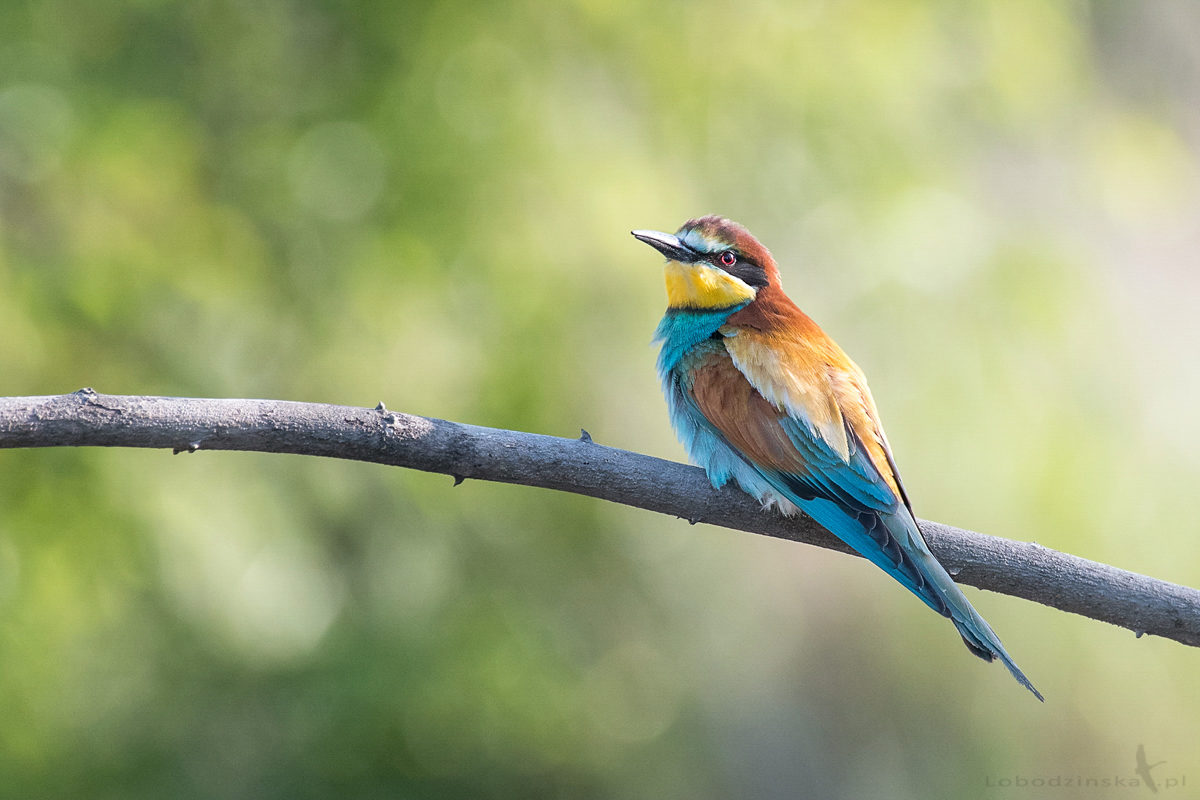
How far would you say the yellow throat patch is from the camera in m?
2.75

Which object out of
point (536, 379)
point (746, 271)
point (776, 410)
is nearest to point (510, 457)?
point (776, 410)

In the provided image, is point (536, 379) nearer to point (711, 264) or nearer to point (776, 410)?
point (711, 264)

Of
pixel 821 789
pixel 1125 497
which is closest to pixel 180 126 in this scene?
pixel 821 789

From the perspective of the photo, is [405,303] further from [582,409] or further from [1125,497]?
[1125,497]

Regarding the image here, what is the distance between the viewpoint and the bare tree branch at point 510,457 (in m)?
1.67

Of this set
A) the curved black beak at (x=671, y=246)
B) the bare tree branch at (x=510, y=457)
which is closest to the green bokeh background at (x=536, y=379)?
the curved black beak at (x=671, y=246)

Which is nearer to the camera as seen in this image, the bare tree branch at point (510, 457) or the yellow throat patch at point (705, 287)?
the bare tree branch at point (510, 457)

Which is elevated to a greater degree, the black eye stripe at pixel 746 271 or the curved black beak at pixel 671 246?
the curved black beak at pixel 671 246

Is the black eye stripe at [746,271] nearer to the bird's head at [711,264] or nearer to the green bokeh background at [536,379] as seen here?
the bird's head at [711,264]

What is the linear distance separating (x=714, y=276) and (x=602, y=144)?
1.31 metres

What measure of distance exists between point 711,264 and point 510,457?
43.1 inches

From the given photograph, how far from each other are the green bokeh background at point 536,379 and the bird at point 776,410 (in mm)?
992

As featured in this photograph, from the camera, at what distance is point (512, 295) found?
3.63 m

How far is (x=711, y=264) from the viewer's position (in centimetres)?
279
